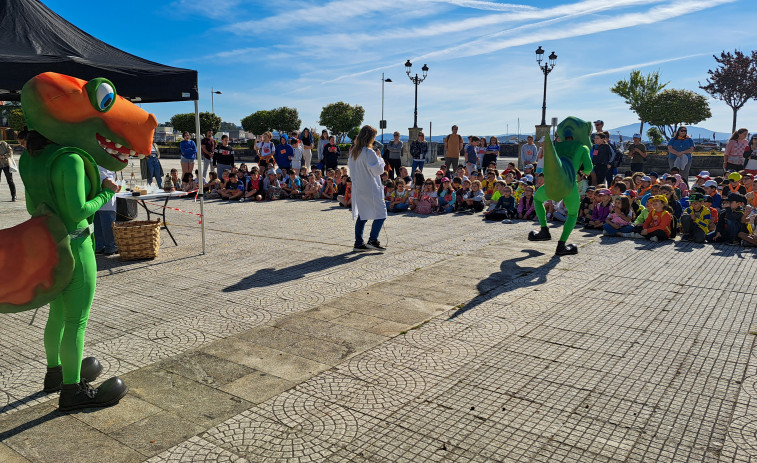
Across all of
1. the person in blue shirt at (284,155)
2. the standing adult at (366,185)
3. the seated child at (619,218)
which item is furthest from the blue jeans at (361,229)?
the person in blue shirt at (284,155)

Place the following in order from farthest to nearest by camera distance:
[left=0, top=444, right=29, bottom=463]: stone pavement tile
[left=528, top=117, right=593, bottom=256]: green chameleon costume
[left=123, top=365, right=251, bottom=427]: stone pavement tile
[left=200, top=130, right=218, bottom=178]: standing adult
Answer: [left=200, top=130, right=218, bottom=178]: standing adult < [left=528, top=117, right=593, bottom=256]: green chameleon costume < [left=123, top=365, right=251, bottom=427]: stone pavement tile < [left=0, top=444, right=29, bottom=463]: stone pavement tile

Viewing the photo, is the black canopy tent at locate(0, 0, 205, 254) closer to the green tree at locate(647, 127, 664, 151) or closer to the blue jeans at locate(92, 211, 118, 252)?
the blue jeans at locate(92, 211, 118, 252)

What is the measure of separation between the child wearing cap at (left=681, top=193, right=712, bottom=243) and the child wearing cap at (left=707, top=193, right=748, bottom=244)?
19 cm

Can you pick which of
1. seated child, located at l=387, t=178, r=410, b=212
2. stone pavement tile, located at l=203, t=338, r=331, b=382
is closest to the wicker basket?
stone pavement tile, located at l=203, t=338, r=331, b=382

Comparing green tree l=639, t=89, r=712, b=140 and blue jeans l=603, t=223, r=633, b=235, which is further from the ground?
green tree l=639, t=89, r=712, b=140

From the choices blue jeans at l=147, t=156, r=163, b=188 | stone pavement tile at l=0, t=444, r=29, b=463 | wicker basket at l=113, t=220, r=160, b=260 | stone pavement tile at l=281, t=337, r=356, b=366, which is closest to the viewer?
stone pavement tile at l=0, t=444, r=29, b=463

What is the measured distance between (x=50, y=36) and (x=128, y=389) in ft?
16.5

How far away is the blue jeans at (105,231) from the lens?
7.92 metres

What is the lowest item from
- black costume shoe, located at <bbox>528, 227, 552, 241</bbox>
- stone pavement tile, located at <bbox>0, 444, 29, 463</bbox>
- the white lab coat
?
stone pavement tile, located at <bbox>0, 444, 29, 463</bbox>

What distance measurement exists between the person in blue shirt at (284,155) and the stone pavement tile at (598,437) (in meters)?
14.7

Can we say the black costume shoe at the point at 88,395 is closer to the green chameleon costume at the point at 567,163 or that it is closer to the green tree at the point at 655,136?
the green chameleon costume at the point at 567,163

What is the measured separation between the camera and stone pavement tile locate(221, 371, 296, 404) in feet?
12.1

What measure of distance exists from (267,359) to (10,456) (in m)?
1.73

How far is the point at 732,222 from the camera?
880 centimetres
